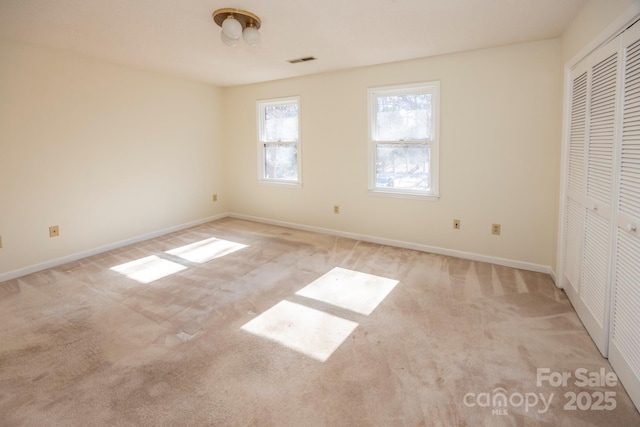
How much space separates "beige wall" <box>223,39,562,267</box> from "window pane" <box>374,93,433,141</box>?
0.18m

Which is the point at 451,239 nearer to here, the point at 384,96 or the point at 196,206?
the point at 384,96

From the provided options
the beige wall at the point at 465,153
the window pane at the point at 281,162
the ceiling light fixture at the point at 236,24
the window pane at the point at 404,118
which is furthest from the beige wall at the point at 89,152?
the window pane at the point at 404,118

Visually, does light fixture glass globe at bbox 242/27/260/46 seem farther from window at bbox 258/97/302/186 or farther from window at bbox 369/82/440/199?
window at bbox 258/97/302/186

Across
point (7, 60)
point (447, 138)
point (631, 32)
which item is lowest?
point (447, 138)

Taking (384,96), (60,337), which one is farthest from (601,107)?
(60,337)

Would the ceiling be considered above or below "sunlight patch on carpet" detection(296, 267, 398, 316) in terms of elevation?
above

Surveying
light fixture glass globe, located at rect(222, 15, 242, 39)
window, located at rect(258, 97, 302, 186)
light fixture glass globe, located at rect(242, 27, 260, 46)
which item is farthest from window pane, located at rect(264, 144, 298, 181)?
light fixture glass globe, located at rect(222, 15, 242, 39)

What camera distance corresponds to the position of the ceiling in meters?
2.47

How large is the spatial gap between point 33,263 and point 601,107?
5155 mm

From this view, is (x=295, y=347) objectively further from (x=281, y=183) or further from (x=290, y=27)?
(x=281, y=183)

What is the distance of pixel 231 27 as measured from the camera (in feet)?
8.33

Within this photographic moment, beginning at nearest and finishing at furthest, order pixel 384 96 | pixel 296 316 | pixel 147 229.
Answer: pixel 296 316, pixel 384 96, pixel 147 229

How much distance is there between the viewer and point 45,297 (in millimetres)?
2973

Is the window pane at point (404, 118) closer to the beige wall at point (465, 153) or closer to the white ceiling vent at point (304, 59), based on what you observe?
the beige wall at point (465, 153)
